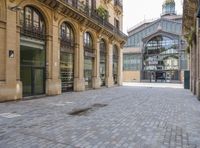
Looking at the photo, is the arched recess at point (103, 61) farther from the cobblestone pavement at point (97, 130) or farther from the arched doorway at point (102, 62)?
the cobblestone pavement at point (97, 130)

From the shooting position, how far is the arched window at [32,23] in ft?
46.0

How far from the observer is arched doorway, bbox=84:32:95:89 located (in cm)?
2209

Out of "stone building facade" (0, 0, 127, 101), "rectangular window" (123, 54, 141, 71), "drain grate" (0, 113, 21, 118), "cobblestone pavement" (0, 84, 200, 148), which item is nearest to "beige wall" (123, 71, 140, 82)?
"rectangular window" (123, 54, 141, 71)

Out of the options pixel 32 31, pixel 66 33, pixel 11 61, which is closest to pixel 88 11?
pixel 66 33

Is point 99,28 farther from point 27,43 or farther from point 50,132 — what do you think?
point 50,132

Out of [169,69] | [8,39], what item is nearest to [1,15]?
[8,39]

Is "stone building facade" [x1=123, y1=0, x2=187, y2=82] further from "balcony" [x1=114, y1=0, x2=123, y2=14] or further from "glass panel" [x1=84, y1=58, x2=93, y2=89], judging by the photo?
"glass panel" [x1=84, y1=58, x2=93, y2=89]

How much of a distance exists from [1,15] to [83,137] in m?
9.43

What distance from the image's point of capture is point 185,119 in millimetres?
8062

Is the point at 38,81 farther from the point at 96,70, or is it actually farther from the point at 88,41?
the point at 96,70

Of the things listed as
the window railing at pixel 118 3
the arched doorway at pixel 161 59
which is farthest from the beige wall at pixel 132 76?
the window railing at pixel 118 3

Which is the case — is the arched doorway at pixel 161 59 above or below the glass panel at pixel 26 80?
above

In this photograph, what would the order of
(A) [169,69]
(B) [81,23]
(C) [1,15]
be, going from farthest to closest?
(A) [169,69] < (B) [81,23] < (C) [1,15]

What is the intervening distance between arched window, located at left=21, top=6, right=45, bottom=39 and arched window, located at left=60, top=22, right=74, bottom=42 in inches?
100
